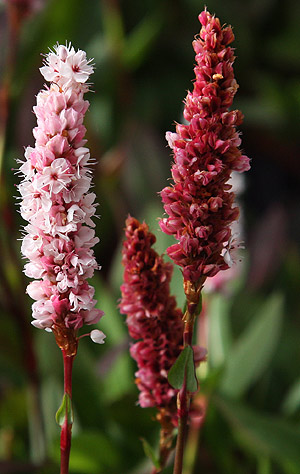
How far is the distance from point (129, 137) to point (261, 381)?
671 mm

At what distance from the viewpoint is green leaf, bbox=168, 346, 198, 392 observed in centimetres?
27

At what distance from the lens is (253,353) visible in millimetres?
665

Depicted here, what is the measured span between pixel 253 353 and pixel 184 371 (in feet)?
1.37

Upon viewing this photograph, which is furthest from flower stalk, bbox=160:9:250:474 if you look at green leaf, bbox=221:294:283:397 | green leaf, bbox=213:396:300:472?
green leaf, bbox=221:294:283:397

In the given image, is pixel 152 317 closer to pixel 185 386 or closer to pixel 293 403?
pixel 185 386

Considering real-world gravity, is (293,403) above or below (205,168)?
below

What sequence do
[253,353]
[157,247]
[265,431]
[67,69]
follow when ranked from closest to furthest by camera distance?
1. [67,69]
2. [157,247]
3. [265,431]
4. [253,353]

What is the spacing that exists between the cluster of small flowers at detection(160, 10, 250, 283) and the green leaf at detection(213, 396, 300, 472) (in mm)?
327

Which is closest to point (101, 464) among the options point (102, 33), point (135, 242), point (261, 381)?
point (261, 381)

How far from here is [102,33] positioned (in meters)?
1.28

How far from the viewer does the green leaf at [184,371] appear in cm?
27

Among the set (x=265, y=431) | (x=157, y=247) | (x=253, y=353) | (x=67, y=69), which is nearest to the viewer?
(x=67, y=69)

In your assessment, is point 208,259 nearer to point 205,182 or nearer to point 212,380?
point 205,182

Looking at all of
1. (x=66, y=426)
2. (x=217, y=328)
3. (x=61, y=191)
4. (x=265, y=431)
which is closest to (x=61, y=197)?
(x=61, y=191)
